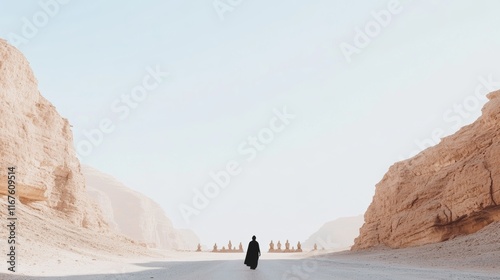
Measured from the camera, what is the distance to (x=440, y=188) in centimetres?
3947

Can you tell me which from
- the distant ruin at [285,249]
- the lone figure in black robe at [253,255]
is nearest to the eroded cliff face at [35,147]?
the lone figure in black robe at [253,255]

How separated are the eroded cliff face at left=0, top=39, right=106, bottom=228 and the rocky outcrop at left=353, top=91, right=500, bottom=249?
3057 cm

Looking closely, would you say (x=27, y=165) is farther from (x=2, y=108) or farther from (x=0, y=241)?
(x=0, y=241)

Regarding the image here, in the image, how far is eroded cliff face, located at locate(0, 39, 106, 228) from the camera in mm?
35000

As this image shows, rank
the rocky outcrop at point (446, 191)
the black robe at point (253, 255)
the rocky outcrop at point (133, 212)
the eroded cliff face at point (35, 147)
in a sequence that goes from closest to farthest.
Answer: the black robe at point (253, 255), the rocky outcrop at point (446, 191), the eroded cliff face at point (35, 147), the rocky outcrop at point (133, 212)

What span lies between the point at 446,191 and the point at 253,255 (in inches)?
882

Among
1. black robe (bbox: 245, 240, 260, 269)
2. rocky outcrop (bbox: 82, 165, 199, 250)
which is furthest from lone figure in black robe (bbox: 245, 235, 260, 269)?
rocky outcrop (bbox: 82, 165, 199, 250)

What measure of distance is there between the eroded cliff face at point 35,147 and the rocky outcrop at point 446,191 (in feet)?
100

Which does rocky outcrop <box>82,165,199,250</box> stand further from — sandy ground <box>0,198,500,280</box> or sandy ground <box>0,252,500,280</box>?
sandy ground <box>0,252,500,280</box>

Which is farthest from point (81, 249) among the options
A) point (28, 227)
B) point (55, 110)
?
point (55, 110)

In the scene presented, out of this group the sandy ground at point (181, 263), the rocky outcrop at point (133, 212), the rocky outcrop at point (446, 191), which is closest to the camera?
the sandy ground at point (181, 263)

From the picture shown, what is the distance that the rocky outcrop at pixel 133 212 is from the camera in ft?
511

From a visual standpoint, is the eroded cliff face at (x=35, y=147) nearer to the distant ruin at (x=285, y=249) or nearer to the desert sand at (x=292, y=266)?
the desert sand at (x=292, y=266)

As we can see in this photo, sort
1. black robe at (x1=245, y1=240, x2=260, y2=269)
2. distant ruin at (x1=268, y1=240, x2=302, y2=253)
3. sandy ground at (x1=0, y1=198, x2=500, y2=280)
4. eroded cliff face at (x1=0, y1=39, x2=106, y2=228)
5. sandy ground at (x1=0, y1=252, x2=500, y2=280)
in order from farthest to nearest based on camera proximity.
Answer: distant ruin at (x1=268, y1=240, x2=302, y2=253) → eroded cliff face at (x1=0, y1=39, x2=106, y2=228) → black robe at (x1=245, y1=240, x2=260, y2=269) → sandy ground at (x1=0, y1=198, x2=500, y2=280) → sandy ground at (x1=0, y1=252, x2=500, y2=280)
